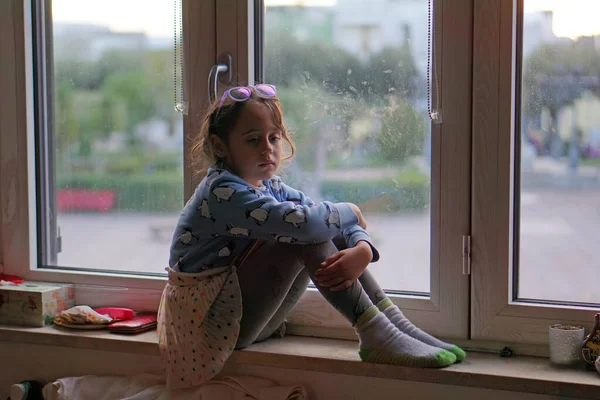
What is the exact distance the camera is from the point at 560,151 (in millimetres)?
1471

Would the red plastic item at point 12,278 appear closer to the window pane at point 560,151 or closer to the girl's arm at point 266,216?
the girl's arm at point 266,216

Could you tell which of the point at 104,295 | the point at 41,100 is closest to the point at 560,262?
the point at 104,295

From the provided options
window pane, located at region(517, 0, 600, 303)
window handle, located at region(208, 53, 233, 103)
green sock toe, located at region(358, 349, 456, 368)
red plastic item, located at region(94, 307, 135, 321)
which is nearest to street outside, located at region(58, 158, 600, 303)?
window pane, located at region(517, 0, 600, 303)

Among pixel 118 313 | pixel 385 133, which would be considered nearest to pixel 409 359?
→ pixel 385 133

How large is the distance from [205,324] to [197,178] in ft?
1.24

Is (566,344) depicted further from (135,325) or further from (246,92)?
(135,325)

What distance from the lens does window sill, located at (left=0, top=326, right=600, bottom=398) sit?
1.35 m

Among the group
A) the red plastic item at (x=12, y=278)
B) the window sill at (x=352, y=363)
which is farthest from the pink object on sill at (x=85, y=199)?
the window sill at (x=352, y=363)

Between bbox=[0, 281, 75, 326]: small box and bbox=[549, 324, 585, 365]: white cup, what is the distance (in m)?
1.13

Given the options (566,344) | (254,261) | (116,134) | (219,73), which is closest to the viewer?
→ (566,344)

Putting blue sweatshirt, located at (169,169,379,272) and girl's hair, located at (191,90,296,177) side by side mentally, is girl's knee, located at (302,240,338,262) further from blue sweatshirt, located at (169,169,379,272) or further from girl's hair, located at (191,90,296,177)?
girl's hair, located at (191,90,296,177)

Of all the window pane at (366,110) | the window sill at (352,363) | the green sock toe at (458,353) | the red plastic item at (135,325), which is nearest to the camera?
the window sill at (352,363)

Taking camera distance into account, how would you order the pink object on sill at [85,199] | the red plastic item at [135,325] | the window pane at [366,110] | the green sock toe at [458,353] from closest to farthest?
the green sock toe at [458,353] → the window pane at [366,110] → the red plastic item at [135,325] → the pink object on sill at [85,199]

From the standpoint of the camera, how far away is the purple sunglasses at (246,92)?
151 cm
